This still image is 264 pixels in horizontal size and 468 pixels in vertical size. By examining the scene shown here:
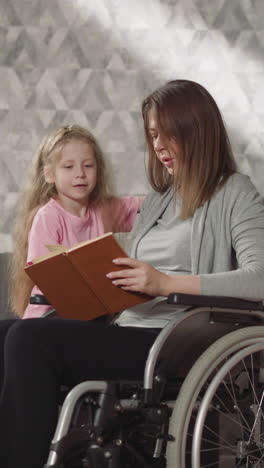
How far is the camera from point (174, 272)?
1867 mm

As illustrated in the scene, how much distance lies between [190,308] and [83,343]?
0.23 metres

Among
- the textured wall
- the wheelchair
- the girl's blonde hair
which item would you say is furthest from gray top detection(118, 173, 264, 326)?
the textured wall

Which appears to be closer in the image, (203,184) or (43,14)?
(203,184)

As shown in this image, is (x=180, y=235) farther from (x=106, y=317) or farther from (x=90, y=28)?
(x=90, y=28)

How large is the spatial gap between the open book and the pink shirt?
525 millimetres

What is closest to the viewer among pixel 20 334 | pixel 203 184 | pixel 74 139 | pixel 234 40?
pixel 20 334

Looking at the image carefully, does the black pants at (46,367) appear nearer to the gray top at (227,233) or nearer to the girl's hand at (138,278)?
the girl's hand at (138,278)

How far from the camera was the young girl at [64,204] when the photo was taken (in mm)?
2334

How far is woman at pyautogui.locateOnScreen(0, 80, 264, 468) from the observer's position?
152 centimetres

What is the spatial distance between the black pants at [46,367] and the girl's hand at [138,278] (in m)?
0.09

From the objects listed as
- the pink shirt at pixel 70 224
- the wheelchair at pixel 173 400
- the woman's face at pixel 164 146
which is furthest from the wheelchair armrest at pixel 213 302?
the pink shirt at pixel 70 224

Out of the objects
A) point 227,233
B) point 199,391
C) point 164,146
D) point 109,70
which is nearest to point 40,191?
point 109,70

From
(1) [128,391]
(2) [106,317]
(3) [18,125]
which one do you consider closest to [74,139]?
(3) [18,125]

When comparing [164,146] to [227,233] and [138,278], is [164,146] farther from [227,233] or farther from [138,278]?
[138,278]
